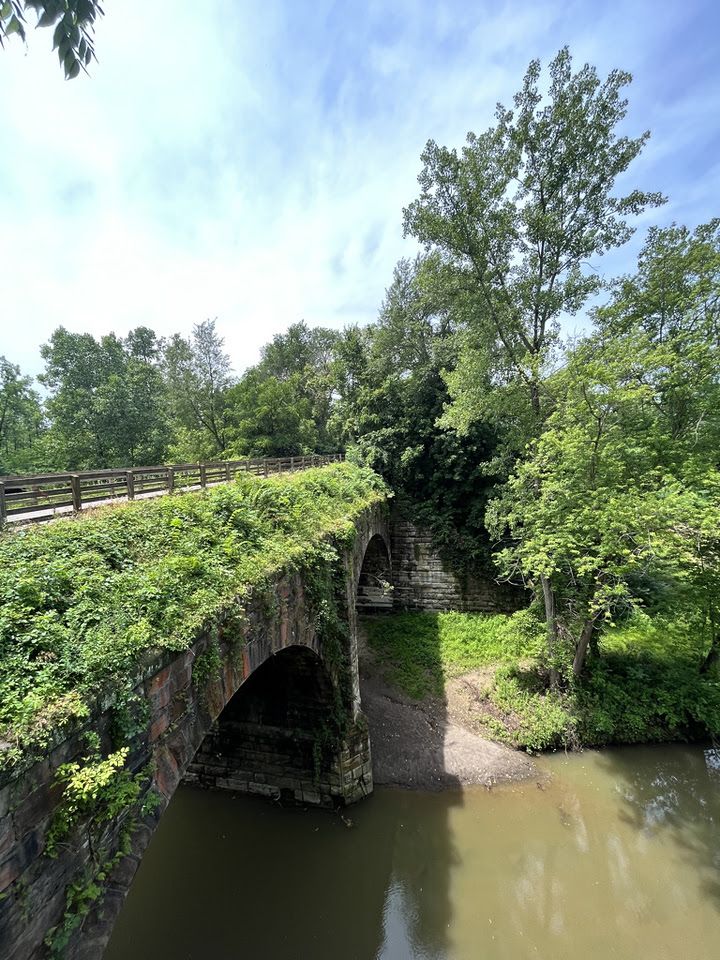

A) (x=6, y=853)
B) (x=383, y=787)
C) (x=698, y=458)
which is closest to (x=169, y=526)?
(x=6, y=853)

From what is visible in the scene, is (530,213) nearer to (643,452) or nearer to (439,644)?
(643,452)

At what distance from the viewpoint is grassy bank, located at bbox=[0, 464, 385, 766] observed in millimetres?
3160

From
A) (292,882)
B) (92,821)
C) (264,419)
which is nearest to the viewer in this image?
(92,821)

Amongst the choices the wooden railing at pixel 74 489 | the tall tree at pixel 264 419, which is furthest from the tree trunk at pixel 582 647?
the tall tree at pixel 264 419

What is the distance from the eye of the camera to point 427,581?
1830cm

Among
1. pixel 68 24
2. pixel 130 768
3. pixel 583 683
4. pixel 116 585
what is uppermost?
pixel 68 24

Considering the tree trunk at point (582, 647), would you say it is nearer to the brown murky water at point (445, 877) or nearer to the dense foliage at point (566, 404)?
the dense foliage at point (566, 404)

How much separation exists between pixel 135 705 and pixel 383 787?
809cm

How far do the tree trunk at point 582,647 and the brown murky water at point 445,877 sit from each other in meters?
2.52

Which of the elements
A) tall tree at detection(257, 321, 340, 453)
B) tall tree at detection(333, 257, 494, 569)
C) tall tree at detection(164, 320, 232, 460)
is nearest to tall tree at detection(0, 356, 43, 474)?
tall tree at detection(164, 320, 232, 460)

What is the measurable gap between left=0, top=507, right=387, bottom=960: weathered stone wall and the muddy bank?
5.97 metres

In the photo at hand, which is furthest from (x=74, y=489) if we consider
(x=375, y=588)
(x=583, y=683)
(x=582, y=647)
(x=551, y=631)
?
(x=375, y=588)

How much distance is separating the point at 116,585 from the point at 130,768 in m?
1.77

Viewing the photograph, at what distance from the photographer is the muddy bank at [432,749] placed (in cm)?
987
